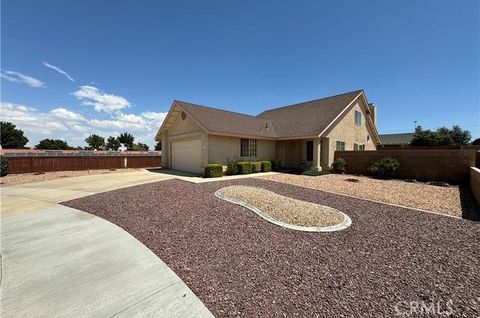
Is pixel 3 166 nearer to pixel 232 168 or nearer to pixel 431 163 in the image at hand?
pixel 232 168

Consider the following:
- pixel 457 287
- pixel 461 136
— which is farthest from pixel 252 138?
pixel 461 136

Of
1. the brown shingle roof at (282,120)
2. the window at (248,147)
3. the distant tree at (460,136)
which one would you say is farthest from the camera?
the distant tree at (460,136)

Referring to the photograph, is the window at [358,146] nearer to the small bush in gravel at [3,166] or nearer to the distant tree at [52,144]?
the small bush in gravel at [3,166]

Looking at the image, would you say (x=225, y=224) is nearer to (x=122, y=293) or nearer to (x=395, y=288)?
(x=122, y=293)

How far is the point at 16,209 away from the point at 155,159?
17863 mm

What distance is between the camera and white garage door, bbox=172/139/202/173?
16.8m

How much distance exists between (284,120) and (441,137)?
871 inches

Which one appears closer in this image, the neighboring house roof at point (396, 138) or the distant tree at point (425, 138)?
the distant tree at point (425, 138)

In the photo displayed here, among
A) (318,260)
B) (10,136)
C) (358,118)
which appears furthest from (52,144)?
(318,260)

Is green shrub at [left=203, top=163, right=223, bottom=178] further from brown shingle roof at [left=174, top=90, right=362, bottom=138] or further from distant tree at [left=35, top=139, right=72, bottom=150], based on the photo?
distant tree at [left=35, top=139, right=72, bottom=150]

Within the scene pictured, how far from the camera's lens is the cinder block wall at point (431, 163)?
11984mm

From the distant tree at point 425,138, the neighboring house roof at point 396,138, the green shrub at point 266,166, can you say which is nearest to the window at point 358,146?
the green shrub at point 266,166

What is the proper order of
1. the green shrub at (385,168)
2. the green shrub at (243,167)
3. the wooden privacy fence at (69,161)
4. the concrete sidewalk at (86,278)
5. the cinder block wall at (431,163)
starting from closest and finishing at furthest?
the concrete sidewalk at (86,278), the cinder block wall at (431,163), the green shrub at (385,168), the green shrub at (243,167), the wooden privacy fence at (69,161)

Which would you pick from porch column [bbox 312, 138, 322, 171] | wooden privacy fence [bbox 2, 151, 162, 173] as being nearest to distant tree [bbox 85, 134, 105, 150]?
wooden privacy fence [bbox 2, 151, 162, 173]
